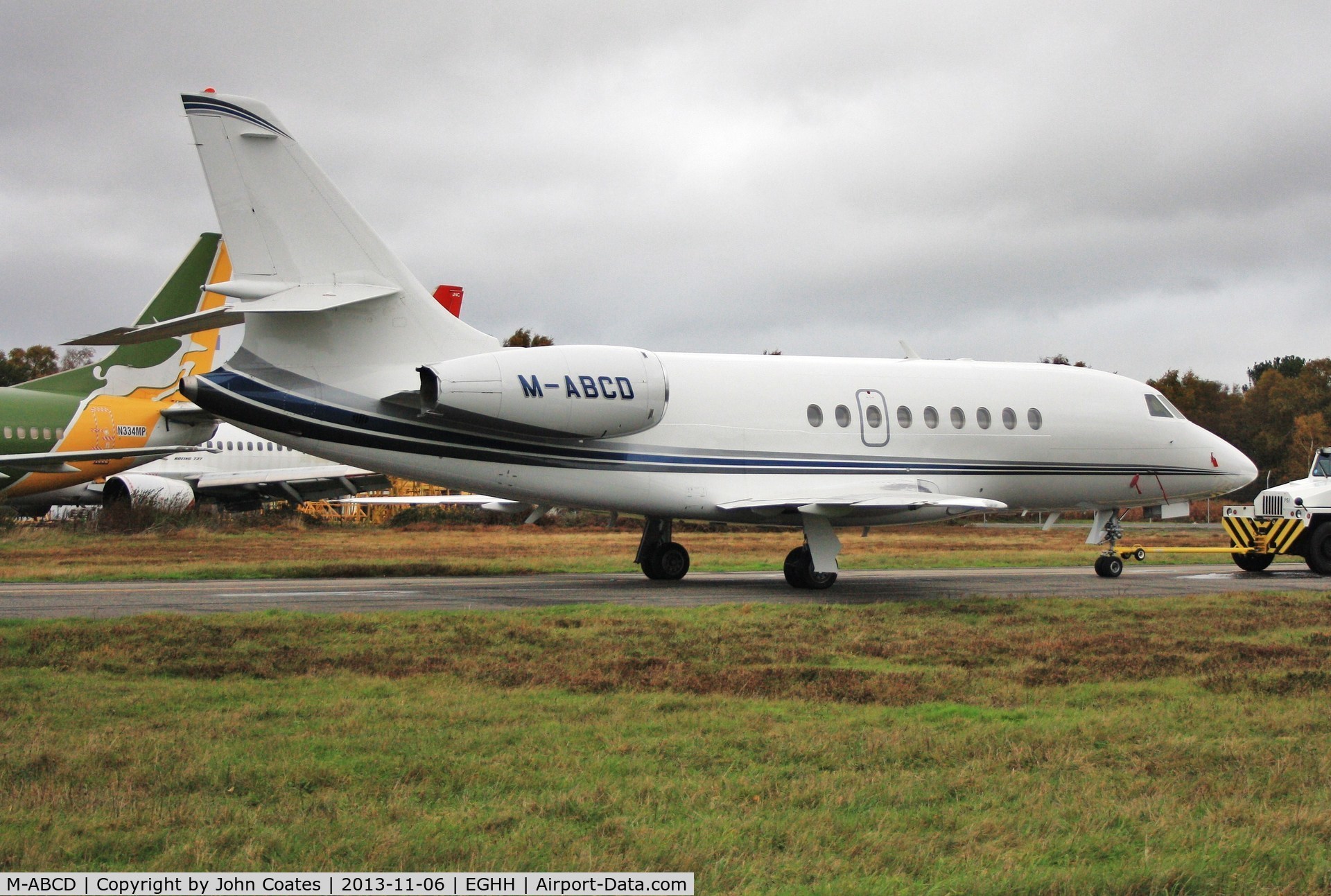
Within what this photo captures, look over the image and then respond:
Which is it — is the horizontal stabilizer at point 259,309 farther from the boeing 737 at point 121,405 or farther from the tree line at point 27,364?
the tree line at point 27,364

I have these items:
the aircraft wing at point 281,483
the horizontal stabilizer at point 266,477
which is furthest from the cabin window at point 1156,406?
the horizontal stabilizer at point 266,477

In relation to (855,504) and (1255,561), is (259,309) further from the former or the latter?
(1255,561)

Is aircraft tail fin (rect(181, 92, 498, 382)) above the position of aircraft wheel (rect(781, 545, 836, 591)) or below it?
above

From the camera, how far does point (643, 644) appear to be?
1037cm

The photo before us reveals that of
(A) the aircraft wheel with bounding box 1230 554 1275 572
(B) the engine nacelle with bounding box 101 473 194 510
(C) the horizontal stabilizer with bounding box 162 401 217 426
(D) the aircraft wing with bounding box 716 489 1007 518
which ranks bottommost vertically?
(A) the aircraft wheel with bounding box 1230 554 1275 572

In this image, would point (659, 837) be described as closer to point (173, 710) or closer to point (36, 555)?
point (173, 710)

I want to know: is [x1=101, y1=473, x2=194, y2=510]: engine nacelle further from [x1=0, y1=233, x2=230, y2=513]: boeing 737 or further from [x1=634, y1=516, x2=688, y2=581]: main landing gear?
[x1=634, y1=516, x2=688, y2=581]: main landing gear

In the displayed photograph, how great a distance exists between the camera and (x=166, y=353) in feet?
111

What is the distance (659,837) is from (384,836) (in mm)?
1087

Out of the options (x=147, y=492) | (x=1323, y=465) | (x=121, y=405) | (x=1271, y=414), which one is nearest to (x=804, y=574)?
(x=1323, y=465)

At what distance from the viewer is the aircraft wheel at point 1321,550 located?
2220 cm

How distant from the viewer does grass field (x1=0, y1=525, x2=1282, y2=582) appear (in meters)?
21.1

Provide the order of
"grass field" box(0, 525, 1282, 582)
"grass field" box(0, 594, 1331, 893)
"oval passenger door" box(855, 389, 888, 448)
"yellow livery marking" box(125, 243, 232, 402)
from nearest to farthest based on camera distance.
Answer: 1. "grass field" box(0, 594, 1331, 893)
2. "oval passenger door" box(855, 389, 888, 448)
3. "grass field" box(0, 525, 1282, 582)
4. "yellow livery marking" box(125, 243, 232, 402)

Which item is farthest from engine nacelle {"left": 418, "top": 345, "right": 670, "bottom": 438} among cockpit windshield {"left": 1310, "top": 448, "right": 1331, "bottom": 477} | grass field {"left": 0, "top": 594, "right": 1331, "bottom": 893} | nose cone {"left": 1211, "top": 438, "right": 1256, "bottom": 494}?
cockpit windshield {"left": 1310, "top": 448, "right": 1331, "bottom": 477}
